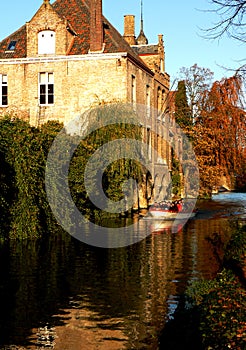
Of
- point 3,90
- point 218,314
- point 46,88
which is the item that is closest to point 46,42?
point 46,88

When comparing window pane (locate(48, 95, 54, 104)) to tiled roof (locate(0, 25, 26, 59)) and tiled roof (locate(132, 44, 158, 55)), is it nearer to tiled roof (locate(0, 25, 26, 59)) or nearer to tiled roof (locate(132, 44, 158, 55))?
tiled roof (locate(0, 25, 26, 59))

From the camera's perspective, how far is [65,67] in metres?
39.2

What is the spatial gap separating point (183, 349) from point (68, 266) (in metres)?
11.5

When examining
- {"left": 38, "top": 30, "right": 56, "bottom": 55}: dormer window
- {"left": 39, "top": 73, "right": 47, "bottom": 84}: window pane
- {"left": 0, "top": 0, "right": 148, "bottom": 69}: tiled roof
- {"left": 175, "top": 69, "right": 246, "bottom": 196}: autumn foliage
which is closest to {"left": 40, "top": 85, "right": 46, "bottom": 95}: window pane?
{"left": 39, "top": 73, "right": 47, "bottom": 84}: window pane

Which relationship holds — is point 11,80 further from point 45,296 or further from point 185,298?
point 185,298

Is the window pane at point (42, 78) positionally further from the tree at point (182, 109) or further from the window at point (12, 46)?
the tree at point (182, 109)

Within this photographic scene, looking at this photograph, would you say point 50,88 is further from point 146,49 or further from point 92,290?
point 92,290

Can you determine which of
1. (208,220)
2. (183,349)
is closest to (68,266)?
(183,349)

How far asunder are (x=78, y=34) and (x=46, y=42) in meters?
2.32

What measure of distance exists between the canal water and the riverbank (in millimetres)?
1585

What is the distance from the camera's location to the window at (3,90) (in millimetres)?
40406

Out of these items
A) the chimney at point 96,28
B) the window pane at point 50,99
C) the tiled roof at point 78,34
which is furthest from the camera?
the window pane at point 50,99

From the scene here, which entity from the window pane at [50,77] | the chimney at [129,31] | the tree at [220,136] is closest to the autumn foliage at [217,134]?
the tree at [220,136]

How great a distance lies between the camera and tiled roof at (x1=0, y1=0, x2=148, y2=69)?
128 ft
